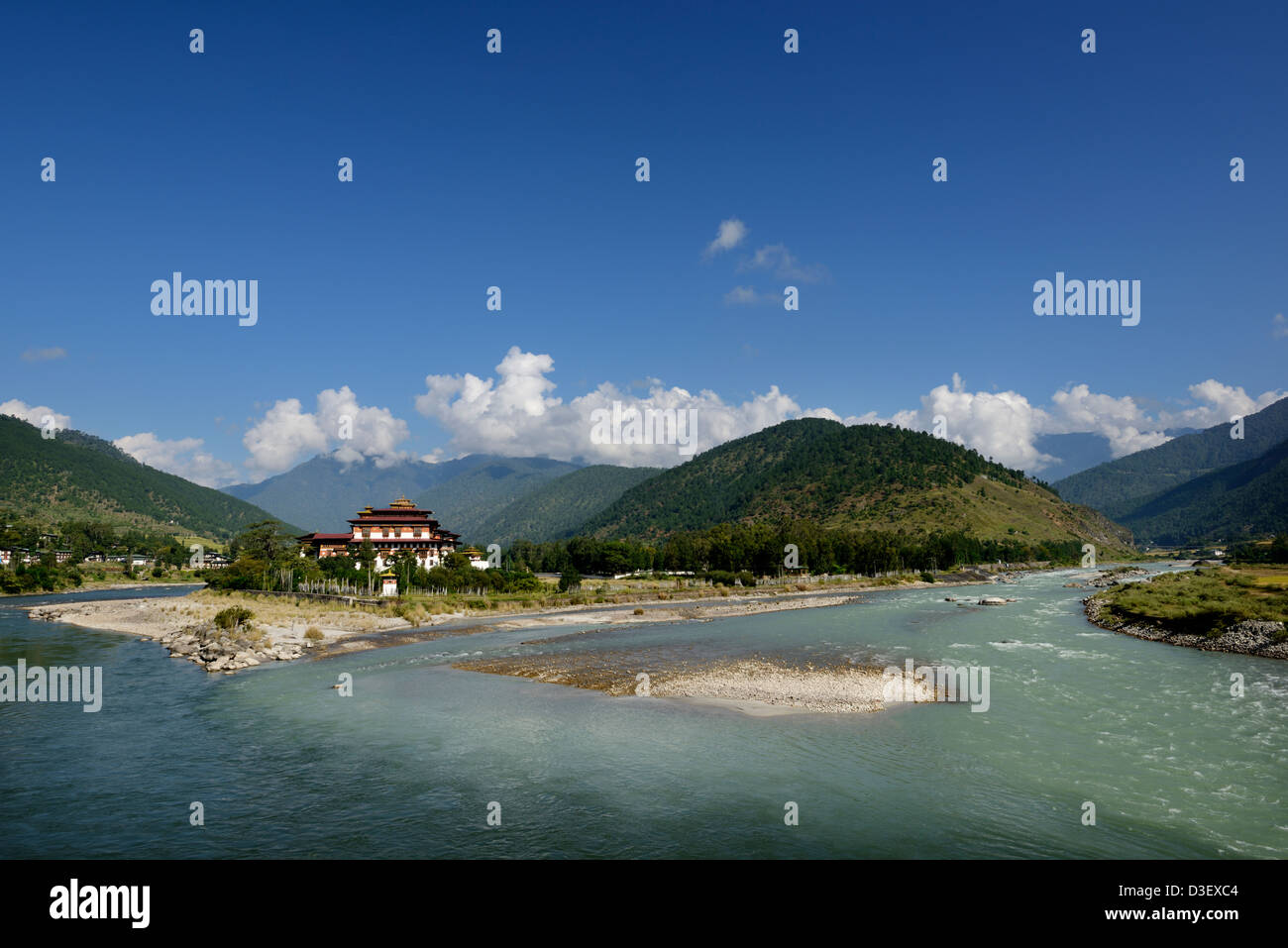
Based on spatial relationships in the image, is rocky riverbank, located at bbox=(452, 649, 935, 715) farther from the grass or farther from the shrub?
the grass

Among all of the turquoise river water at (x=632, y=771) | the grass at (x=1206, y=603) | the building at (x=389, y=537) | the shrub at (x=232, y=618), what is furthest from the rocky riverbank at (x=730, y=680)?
the building at (x=389, y=537)

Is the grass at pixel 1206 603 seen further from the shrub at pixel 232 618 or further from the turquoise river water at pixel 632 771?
the shrub at pixel 232 618

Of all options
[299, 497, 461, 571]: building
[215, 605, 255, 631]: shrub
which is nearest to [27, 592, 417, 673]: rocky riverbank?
[215, 605, 255, 631]: shrub
